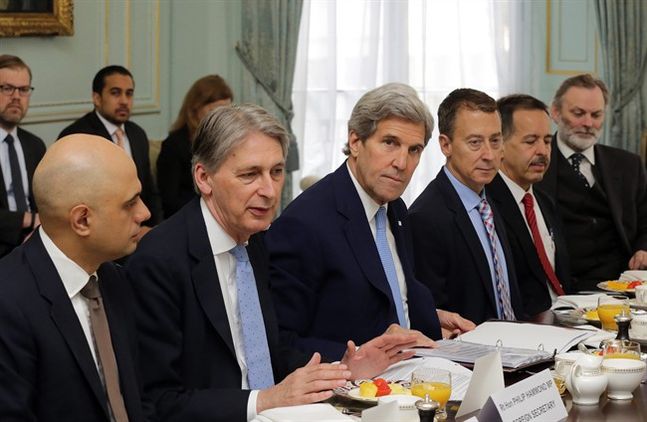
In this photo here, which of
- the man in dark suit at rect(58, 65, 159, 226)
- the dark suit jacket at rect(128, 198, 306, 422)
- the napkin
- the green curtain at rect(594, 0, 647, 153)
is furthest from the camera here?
the green curtain at rect(594, 0, 647, 153)

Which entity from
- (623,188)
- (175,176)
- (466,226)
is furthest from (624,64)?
(466,226)

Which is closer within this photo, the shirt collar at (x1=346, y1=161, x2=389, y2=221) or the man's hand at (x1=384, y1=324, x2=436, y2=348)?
the man's hand at (x1=384, y1=324, x2=436, y2=348)

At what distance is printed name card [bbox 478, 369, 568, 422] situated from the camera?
2203 mm

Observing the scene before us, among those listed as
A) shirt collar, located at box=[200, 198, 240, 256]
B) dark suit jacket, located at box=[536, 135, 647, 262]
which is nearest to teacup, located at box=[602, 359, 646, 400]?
shirt collar, located at box=[200, 198, 240, 256]

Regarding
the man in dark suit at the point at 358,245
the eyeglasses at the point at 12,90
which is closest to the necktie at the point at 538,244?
the man in dark suit at the point at 358,245

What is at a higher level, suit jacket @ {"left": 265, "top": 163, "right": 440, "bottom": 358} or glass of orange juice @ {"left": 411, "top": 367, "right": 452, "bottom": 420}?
suit jacket @ {"left": 265, "top": 163, "right": 440, "bottom": 358}

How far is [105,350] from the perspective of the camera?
2.38 m

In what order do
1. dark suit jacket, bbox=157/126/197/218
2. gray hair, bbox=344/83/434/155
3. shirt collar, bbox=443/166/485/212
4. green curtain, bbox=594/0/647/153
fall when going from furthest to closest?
green curtain, bbox=594/0/647/153 < dark suit jacket, bbox=157/126/197/218 < shirt collar, bbox=443/166/485/212 < gray hair, bbox=344/83/434/155

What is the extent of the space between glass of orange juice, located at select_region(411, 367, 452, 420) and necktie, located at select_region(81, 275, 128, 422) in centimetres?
66

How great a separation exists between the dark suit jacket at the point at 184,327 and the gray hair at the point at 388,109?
2.62 ft

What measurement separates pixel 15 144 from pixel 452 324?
125 inches

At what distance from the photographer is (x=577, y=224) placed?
5422 mm

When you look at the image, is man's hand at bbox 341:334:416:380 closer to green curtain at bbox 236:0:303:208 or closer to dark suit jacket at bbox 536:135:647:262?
dark suit jacket at bbox 536:135:647:262

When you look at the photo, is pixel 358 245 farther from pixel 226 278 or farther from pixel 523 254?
pixel 523 254
